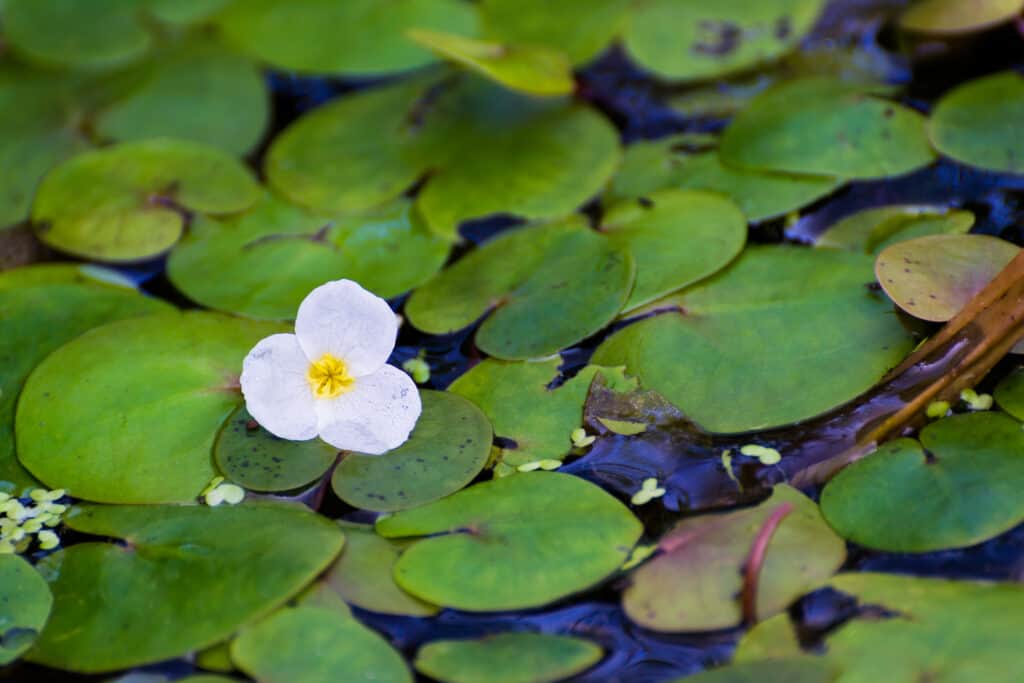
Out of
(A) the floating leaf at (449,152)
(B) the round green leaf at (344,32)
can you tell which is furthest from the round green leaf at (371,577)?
(B) the round green leaf at (344,32)

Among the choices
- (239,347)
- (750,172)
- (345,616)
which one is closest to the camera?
(345,616)

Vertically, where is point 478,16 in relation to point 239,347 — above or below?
above

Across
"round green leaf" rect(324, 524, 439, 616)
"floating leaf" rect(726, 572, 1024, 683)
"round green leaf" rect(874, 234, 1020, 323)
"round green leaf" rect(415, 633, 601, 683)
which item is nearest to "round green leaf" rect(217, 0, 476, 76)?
"round green leaf" rect(874, 234, 1020, 323)

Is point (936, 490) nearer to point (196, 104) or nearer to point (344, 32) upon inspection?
point (344, 32)

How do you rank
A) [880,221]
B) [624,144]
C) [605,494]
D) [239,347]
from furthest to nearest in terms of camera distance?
[624,144] < [880,221] < [239,347] < [605,494]

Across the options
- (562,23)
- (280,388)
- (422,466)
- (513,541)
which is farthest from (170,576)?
(562,23)

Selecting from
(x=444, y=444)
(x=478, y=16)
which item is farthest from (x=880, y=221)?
(x=478, y=16)

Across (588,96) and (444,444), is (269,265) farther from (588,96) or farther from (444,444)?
(588,96)

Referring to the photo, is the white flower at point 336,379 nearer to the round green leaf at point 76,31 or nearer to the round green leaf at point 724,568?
the round green leaf at point 724,568
